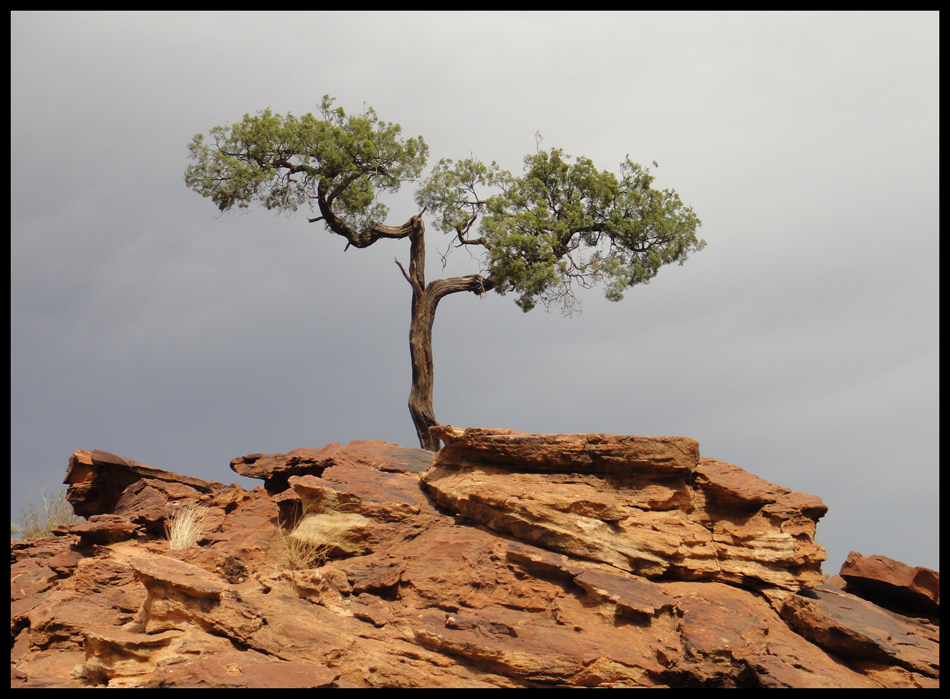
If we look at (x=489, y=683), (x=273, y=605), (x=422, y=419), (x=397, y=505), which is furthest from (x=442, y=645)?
(x=422, y=419)

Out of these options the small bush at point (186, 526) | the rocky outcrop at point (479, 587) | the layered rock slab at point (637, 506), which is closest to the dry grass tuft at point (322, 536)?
the rocky outcrop at point (479, 587)

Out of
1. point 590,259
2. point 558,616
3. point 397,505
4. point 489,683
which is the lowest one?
point 489,683

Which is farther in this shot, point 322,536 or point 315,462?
point 315,462

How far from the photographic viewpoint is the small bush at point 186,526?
34.8 feet

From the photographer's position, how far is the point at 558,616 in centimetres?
840

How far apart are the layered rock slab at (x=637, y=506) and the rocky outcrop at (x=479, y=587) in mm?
31

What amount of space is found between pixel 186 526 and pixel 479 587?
17.2 ft

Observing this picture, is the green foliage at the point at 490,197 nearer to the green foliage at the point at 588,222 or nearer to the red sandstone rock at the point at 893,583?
the green foliage at the point at 588,222

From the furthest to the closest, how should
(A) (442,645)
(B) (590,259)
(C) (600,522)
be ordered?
(B) (590,259) → (C) (600,522) → (A) (442,645)

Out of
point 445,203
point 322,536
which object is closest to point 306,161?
point 445,203

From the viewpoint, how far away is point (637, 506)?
9.92m

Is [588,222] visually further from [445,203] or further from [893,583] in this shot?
[893,583]

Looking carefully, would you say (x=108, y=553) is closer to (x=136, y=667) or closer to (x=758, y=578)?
(x=136, y=667)

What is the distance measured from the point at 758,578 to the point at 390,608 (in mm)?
5435
